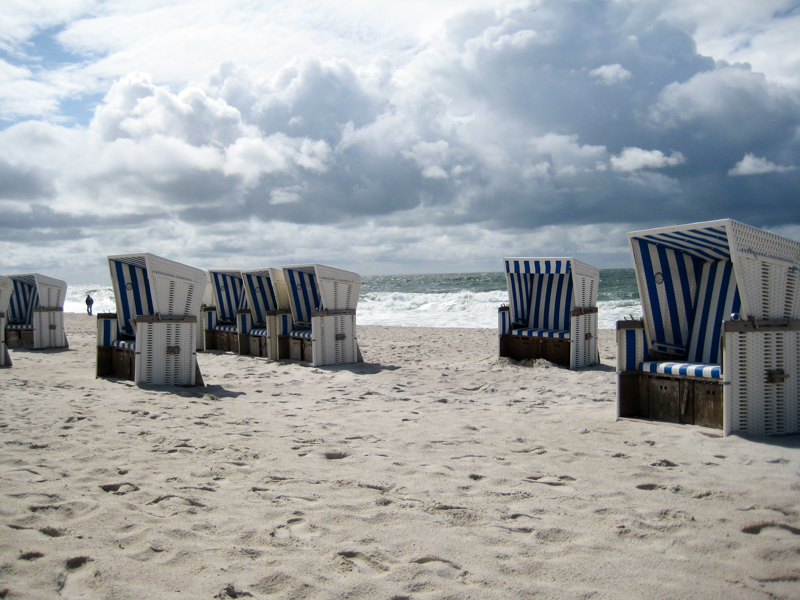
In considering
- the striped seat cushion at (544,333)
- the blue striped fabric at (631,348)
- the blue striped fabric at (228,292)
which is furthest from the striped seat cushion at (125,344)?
the blue striped fabric at (631,348)

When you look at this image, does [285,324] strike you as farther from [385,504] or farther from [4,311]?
[385,504]

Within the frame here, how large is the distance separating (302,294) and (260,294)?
137cm

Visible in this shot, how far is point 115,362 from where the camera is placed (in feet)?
25.3

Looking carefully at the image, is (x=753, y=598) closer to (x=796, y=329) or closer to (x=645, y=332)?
(x=796, y=329)

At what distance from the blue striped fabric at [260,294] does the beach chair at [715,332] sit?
7.49 metres

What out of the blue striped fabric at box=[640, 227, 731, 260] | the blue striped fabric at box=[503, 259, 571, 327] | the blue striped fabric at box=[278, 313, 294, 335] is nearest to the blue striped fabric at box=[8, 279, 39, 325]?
the blue striped fabric at box=[278, 313, 294, 335]

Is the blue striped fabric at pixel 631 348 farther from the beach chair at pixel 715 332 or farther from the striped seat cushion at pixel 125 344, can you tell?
the striped seat cushion at pixel 125 344

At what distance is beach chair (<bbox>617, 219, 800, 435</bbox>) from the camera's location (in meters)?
4.02

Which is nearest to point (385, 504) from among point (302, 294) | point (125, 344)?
point (125, 344)

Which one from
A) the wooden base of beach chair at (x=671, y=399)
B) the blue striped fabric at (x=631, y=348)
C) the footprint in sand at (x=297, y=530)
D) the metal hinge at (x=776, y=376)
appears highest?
the blue striped fabric at (x=631, y=348)

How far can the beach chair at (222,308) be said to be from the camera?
38.4ft

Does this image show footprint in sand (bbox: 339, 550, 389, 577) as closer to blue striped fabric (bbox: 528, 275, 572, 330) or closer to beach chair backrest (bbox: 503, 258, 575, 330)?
beach chair backrest (bbox: 503, 258, 575, 330)

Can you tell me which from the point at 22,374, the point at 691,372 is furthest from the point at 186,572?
the point at 22,374

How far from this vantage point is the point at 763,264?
406 cm
